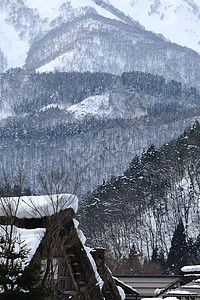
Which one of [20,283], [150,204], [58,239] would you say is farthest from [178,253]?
[20,283]

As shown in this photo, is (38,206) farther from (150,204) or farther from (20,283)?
(150,204)

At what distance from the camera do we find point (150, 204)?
270ft

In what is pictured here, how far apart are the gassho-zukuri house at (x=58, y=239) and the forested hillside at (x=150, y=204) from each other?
49.4 metres

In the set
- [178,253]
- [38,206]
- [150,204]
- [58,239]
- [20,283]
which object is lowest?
[20,283]

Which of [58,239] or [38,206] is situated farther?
[38,206]

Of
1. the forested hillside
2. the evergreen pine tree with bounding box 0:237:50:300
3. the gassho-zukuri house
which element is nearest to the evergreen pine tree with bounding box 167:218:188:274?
the forested hillside

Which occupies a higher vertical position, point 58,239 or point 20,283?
point 58,239

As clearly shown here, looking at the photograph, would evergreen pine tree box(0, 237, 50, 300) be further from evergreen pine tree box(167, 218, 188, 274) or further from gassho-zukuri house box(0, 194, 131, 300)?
evergreen pine tree box(167, 218, 188, 274)

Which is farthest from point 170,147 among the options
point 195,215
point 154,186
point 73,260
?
point 73,260

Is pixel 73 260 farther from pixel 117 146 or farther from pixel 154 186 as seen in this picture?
pixel 117 146

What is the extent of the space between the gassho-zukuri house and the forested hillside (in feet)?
162

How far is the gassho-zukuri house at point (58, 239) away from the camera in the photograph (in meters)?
16.9

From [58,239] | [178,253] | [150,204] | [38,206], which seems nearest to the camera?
[58,239]

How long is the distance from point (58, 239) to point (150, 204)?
65187 mm
